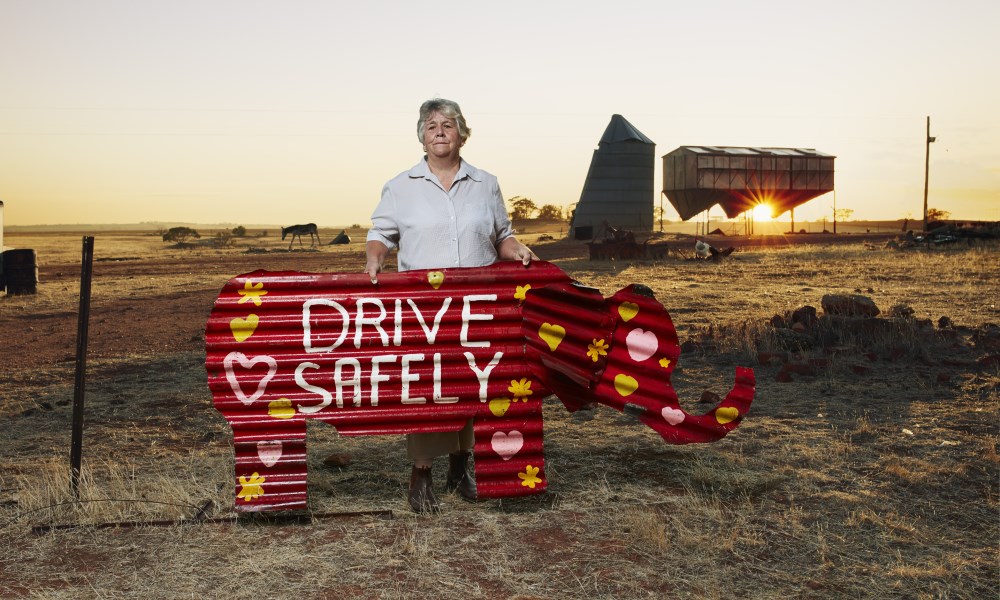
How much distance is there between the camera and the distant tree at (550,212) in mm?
90000

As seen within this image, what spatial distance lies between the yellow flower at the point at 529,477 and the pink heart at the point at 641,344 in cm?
86

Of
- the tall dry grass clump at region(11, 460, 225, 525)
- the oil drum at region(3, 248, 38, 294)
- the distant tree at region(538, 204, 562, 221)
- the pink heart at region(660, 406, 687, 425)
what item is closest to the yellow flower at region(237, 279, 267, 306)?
the tall dry grass clump at region(11, 460, 225, 525)

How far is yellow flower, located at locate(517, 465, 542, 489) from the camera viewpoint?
4590 mm

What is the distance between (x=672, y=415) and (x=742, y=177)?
143 ft

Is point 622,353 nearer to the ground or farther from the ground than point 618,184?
nearer to the ground

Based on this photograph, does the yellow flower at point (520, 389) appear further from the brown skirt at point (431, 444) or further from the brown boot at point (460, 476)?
the brown boot at point (460, 476)

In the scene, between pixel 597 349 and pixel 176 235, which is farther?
pixel 176 235

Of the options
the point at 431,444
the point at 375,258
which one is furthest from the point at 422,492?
the point at 375,258

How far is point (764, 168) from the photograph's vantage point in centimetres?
4569

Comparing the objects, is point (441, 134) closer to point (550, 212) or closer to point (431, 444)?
point (431, 444)

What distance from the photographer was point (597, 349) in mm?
4398

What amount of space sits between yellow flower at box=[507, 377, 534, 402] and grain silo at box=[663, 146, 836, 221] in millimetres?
42178

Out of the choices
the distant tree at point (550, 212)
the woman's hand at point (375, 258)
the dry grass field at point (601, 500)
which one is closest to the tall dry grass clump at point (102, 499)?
the dry grass field at point (601, 500)

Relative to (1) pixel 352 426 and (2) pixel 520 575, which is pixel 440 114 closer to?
(1) pixel 352 426
